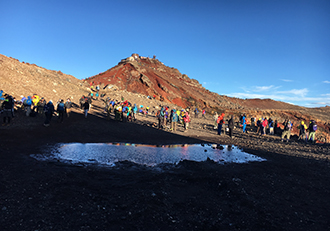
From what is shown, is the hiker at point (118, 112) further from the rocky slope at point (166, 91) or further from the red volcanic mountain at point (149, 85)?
the red volcanic mountain at point (149, 85)

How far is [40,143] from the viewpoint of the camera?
10.6 m

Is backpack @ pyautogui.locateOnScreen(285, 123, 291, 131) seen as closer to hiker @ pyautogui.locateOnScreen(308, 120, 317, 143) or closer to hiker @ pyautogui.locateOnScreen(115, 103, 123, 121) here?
hiker @ pyautogui.locateOnScreen(308, 120, 317, 143)

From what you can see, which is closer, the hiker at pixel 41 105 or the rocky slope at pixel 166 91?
the hiker at pixel 41 105

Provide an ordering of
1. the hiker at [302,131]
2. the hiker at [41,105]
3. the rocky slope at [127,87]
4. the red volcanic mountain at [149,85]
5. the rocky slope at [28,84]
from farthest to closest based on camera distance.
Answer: the red volcanic mountain at [149,85] < the rocky slope at [127,87] < the rocky slope at [28,84] < the hiker at [302,131] < the hiker at [41,105]

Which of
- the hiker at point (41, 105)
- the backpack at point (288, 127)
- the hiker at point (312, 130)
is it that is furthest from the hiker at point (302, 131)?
the hiker at point (41, 105)

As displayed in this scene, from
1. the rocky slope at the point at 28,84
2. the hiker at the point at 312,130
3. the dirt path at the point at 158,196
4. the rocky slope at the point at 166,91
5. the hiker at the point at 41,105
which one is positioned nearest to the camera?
the dirt path at the point at 158,196

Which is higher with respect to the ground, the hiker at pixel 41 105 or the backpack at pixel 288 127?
the backpack at pixel 288 127

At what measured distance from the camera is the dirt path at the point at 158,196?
13.4 ft

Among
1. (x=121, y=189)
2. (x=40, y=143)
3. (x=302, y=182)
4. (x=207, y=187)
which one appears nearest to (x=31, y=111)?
(x=40, y=143)

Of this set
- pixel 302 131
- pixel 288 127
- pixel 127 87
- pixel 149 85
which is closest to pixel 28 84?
pixel 288 127

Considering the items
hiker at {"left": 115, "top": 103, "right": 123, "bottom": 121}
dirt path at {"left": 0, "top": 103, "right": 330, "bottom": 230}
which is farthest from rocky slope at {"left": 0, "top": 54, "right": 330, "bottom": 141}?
dirt path at {"left": 0, "top": 103, "right": 330, "bottom": 230}

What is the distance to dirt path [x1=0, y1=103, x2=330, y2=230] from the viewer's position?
407cm

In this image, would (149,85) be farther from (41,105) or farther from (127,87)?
(41,105)

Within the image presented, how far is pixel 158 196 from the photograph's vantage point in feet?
17.2
